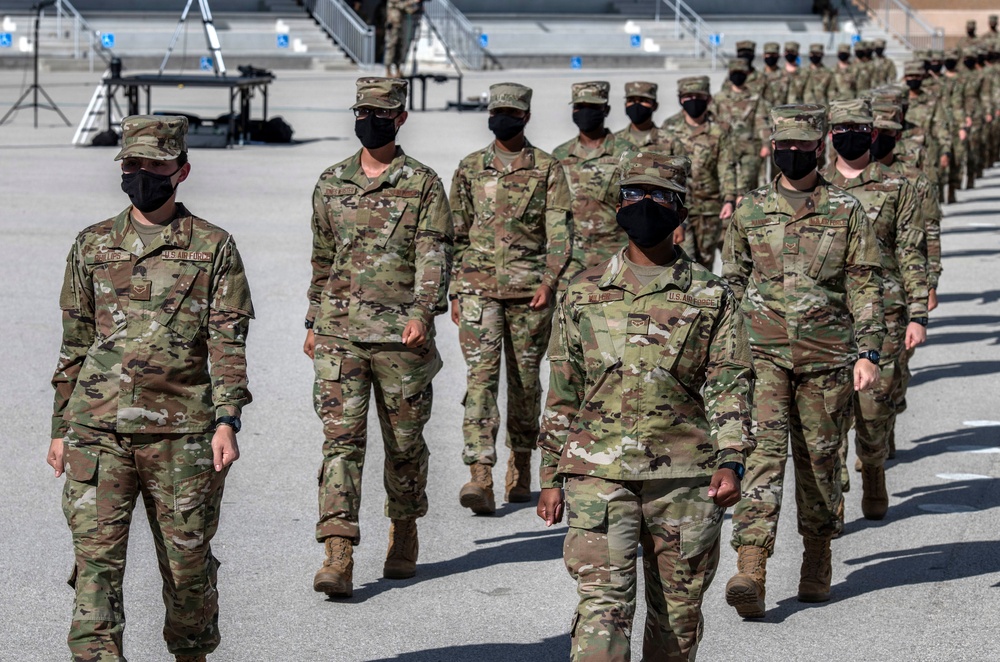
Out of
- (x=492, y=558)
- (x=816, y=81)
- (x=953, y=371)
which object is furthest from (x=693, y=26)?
(x=492, y=558)

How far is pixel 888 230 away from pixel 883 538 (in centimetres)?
174

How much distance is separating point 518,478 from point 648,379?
406cm

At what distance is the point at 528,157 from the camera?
9.38 m

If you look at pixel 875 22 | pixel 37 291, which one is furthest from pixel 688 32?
pixel 37 291

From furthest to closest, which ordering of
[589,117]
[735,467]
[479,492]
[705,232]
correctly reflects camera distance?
1. [705,232]
2. [589,117]
3. [479,492]
4. [735,467]

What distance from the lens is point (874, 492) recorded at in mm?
9297

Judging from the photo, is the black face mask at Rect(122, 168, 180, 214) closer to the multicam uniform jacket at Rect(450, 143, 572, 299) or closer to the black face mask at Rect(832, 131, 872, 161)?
the multicam uniform jacket at Rect(450, 143, 572, 299)

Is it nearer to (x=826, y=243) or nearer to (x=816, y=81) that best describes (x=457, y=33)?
(x=816, y=81)

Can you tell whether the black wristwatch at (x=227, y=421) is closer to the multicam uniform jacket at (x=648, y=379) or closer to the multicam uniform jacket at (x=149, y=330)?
the multicam uniform jacket at (x=149, y=330)

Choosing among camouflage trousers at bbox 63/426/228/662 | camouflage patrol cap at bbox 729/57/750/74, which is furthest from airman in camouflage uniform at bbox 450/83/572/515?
camouflage patrol cap at bbox 729/57/750/74

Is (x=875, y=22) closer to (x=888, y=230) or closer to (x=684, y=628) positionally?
(x=888, y=230)

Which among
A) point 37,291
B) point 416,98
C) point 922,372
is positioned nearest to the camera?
point 922,372

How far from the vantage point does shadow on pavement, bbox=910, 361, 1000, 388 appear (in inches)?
527

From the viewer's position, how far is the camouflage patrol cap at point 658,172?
554cm
